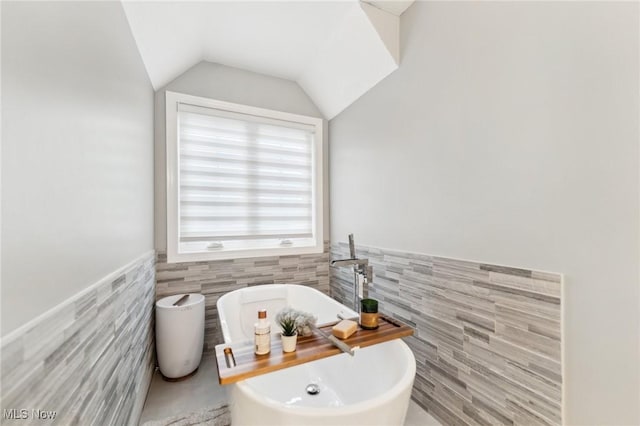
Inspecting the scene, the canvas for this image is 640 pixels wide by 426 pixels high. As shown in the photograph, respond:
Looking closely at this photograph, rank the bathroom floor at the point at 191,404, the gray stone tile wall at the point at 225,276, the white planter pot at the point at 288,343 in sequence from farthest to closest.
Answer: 1. the gray stone tile wall at the point at 225,276
2. the bathroom floor at the point at 191,404
3. the white planter pot at the point at 288,343

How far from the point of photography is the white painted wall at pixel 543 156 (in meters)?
1.00

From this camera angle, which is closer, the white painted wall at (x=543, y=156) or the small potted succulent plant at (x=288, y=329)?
the white painted wall at (x=543, y=156)

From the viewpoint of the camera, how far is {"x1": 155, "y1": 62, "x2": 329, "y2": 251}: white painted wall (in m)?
2.47

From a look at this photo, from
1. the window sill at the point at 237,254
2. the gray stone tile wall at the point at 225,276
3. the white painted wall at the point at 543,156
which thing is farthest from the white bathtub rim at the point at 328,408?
the window sill at the point at 237,254

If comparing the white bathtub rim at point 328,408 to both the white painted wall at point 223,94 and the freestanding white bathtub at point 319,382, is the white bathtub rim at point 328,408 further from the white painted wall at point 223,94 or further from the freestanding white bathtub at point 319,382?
the white painted wall at point 223,94

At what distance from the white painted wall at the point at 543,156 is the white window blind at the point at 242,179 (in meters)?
1.35

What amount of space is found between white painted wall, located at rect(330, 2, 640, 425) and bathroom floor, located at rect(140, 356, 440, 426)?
951mm

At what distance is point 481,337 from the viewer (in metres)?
1.45

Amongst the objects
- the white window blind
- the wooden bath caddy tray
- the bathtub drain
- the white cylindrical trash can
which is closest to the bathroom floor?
the white cylindrical trash can

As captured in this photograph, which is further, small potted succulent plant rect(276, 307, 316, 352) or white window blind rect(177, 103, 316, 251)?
white window blind rect(177, 103, 316, 251)

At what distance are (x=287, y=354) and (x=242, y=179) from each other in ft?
6.31

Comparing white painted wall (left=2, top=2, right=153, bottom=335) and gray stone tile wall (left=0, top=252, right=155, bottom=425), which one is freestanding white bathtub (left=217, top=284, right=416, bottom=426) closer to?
gray stone tile wall (left=0, top=252, right=155, bottom=425)

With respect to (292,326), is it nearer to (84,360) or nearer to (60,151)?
(84,360)

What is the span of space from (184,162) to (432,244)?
2.34m
